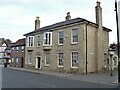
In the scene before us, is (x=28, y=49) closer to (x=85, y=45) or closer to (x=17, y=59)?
(x=17, y=59)

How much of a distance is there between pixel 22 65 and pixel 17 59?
8.60 feet

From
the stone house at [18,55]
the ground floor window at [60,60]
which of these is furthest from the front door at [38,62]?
the stone house at [18,55]

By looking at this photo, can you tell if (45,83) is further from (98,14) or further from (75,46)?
(98,14)

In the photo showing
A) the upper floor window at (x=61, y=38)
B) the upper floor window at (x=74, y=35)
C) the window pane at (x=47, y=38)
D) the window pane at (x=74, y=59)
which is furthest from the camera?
the window pane at (x=47, y=38)

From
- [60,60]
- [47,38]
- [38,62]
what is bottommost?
[38,62]

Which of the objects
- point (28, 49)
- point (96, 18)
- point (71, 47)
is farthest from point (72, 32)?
point (28, 49)

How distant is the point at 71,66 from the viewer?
27.0 metres

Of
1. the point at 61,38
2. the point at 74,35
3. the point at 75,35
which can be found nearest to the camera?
the point at 75,35

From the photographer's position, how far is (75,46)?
26875 millimetres

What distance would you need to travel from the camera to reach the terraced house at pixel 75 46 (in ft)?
85.3

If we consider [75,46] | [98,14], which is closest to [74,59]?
[75,46]

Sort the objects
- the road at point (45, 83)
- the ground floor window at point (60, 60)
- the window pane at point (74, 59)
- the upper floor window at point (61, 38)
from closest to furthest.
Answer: the road at point (45, 83) → the window pane at point (74, 59) → the ground floor window at point (60, 60) → the upper floor window at point (61, 38)

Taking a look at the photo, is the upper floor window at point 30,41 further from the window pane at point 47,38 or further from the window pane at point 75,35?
the window pane at point 75,35

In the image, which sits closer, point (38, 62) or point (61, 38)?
point (61, 38)
